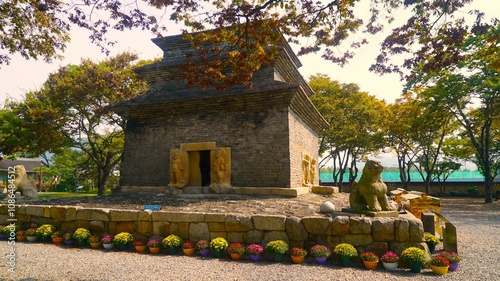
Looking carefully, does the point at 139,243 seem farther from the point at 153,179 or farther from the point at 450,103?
the point at 450,103

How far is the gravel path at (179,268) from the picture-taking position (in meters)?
5.08

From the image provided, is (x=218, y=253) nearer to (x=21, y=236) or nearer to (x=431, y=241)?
(x=431, y=241)

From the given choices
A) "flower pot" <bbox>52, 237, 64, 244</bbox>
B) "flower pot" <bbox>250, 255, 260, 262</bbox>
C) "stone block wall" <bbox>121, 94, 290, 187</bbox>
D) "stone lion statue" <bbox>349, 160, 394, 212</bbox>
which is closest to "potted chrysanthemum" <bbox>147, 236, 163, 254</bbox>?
"flower pot" <bbox>250, 255, 260, 262</bbox>

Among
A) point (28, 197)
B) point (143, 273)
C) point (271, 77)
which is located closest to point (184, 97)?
point (271, 77)

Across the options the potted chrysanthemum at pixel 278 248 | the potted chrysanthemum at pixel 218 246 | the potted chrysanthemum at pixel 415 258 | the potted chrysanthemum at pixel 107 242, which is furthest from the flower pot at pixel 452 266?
the potted chrysanthemum at pixel 107 242

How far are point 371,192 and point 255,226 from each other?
9.04ft

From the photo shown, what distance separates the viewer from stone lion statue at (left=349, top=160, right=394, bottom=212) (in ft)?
21.4

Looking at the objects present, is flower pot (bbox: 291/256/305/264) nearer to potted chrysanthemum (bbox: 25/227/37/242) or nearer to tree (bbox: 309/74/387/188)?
potted chrysanthemum (bbox: 25/227/37/242)

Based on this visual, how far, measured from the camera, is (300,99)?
10.9m

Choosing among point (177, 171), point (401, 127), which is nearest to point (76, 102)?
point (177, 171)

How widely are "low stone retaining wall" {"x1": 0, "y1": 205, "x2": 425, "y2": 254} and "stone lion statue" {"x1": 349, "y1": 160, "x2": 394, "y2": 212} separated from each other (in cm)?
40

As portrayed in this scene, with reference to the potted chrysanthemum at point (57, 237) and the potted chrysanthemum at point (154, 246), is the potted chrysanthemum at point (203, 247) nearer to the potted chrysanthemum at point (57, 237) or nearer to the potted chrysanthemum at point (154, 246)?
the potted chrysanthemum at point (154, 246)

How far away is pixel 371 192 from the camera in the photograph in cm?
655

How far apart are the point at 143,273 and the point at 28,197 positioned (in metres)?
8.40
